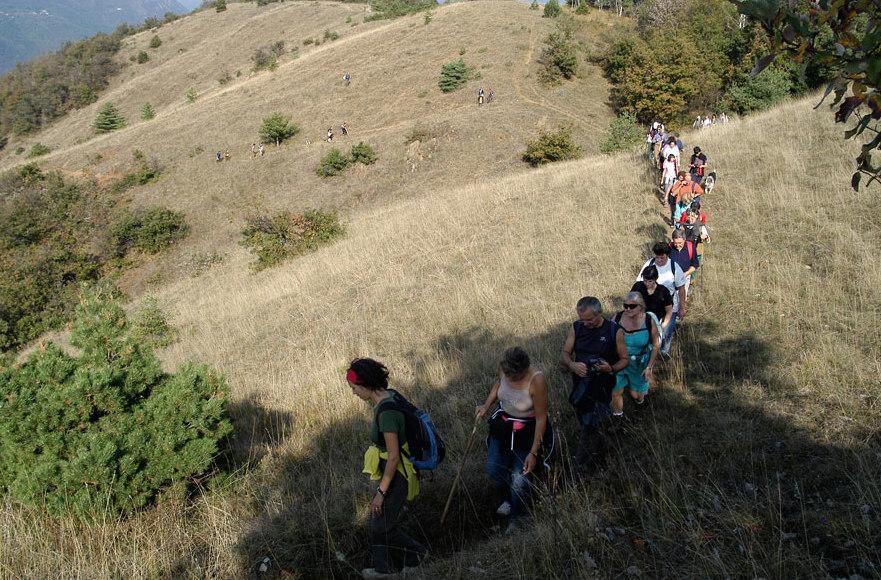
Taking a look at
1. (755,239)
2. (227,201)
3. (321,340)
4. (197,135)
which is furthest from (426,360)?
(197,135)

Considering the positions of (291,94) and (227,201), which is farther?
(291,94)

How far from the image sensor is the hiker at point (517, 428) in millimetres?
3453

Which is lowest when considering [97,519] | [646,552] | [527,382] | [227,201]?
[227,201]

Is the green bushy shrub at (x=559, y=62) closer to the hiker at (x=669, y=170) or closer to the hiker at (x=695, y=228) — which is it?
the hiker at (x=669, y=170)

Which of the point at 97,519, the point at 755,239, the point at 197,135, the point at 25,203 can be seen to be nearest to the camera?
the point at 97,519

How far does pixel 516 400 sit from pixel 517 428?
207mm

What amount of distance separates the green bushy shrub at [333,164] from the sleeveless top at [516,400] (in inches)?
1107

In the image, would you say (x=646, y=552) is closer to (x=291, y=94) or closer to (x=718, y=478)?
(x=718, y=478)

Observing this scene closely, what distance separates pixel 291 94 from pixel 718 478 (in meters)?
45.0

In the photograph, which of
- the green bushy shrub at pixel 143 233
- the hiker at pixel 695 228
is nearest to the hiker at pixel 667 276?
the hiker at pixel 695 228

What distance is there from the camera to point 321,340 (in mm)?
8977

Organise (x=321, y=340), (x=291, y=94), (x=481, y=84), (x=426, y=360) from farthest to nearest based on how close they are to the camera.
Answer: (x=291, y=94)
(x=481, y=84)
(x=321, y=340)
(x=426, y=360)

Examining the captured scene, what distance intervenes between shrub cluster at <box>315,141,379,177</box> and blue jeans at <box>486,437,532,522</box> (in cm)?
2772

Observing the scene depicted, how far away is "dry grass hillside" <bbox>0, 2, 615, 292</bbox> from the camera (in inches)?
1114
